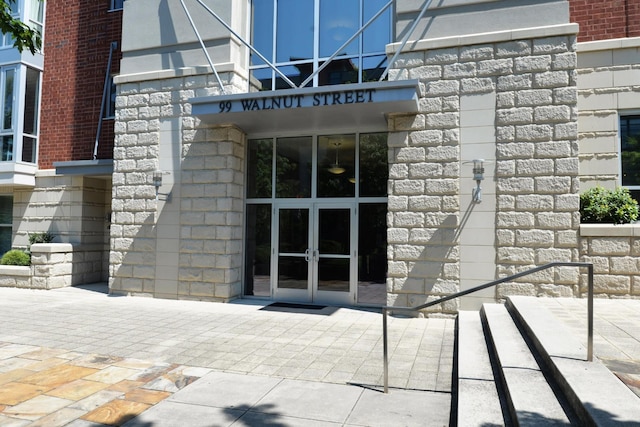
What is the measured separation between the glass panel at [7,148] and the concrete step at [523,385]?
13719mm

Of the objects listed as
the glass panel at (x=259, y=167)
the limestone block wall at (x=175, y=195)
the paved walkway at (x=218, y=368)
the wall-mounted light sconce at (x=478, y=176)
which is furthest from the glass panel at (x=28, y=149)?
the wall-mounted light sconce at (x=478, y=176)

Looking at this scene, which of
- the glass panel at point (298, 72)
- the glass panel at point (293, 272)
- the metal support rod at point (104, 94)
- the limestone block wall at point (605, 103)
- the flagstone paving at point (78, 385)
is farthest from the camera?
the metal support rod at point (104, 94)

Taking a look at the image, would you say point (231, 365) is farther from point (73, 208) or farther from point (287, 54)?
point (73, 208)

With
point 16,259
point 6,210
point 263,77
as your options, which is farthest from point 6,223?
point 263,77

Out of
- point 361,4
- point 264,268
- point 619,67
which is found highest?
point 361,4

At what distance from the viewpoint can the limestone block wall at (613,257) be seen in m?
7.48

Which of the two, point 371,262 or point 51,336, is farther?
point 371,262

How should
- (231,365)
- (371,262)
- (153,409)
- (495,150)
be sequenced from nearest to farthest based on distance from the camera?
(153,409) < (231,365) < (495,150) < (371,262)

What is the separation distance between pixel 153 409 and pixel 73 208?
10.3 m

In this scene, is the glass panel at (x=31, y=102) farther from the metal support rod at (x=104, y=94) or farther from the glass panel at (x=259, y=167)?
the glass panel at (x=259, y=167)

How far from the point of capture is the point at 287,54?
10.1 metres

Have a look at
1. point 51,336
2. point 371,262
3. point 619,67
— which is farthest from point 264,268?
point 619,67

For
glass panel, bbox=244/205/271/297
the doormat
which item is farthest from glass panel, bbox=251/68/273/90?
the doormat

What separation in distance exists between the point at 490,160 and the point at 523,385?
514cm
